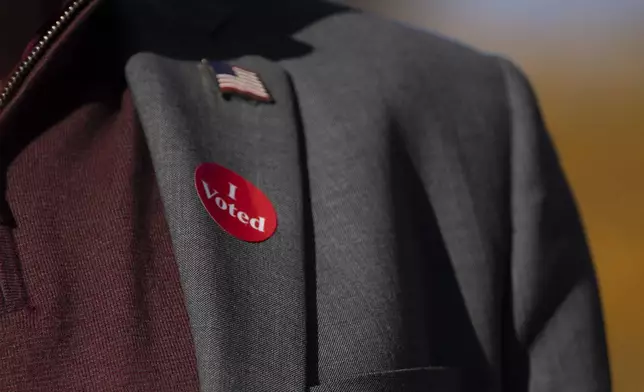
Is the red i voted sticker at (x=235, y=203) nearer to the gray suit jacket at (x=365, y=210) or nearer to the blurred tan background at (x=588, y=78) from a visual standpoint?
the gray suit jacket at (x=365, y=210)

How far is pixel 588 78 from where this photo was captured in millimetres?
1686

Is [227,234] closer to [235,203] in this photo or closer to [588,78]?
[235,203]

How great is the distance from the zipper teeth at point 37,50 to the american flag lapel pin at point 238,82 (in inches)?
2.9

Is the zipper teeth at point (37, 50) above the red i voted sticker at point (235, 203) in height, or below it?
above

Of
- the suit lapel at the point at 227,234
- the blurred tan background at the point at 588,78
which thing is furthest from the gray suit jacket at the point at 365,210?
the blurred tan background at the point at 588,78

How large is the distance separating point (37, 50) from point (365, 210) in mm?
195

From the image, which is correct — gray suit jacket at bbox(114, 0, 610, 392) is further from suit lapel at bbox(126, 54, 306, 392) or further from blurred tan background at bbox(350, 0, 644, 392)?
blurred tan background at bbox(350, 0, 644, 392)

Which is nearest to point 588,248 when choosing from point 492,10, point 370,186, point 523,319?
point 523,319

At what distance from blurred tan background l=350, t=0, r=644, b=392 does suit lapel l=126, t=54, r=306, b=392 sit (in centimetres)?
119

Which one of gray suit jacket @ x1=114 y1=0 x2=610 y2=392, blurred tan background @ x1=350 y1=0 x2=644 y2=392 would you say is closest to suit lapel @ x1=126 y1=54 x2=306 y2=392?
gray suit jacket @ x1=114 y1=0 x2=610 y2=392

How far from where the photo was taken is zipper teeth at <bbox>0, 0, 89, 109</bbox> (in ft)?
1.21

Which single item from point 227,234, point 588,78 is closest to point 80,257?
point 227,234

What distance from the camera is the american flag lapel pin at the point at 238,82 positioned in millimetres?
389

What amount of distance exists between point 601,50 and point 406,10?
1.59ft
